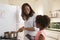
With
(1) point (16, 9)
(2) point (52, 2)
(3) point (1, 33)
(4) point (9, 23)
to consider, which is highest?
(2) point (52, 2)

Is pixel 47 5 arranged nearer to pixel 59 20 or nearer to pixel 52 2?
pixel 52 2

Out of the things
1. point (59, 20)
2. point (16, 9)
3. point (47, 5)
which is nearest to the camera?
point (16, 9)

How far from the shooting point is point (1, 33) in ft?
7.20

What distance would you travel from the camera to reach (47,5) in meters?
3.60

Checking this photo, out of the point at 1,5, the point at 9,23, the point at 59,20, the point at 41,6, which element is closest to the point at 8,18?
the point at 9,23

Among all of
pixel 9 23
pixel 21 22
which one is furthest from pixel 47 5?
pixel 9 23

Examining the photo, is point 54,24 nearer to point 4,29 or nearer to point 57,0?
point 57,0

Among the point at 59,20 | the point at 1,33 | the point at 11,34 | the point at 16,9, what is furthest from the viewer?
the point at 59,20

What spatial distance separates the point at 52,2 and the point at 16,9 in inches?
58.3

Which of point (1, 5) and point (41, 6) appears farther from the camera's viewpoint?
point (41, 6)

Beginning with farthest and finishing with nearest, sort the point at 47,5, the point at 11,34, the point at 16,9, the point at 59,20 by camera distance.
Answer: the point at 47,5 → the point at 59,20 → the point at 16,9 → the point at 11,34

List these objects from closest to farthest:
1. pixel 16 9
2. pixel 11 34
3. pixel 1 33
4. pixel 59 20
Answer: pixel 11 34
pixel 1 33
pixel 16 9
pixel 59 20

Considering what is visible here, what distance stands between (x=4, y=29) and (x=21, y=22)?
35 cm

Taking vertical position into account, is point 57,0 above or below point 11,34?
above
